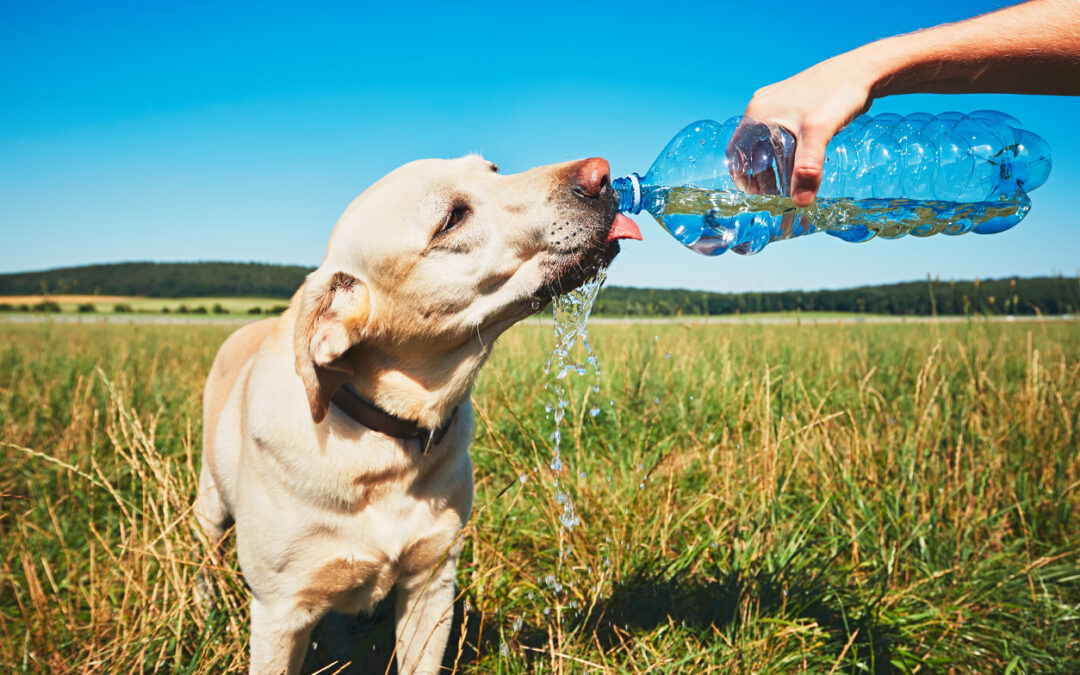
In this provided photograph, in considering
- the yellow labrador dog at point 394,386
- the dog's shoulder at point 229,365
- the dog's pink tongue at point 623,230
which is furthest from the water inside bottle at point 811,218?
the dog's shoulder at point 229,365

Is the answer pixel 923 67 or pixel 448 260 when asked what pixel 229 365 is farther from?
pixel 923 67

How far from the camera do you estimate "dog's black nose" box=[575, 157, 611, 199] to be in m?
2.02

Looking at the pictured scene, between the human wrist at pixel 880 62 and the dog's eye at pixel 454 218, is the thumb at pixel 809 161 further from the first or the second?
the dog's eye at pixel 454 218

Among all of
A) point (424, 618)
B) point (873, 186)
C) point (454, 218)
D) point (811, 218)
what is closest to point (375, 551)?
point (424, 618)

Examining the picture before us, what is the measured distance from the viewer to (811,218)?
2.33m

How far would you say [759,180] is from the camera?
182cm

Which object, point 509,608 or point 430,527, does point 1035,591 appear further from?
point 430,527

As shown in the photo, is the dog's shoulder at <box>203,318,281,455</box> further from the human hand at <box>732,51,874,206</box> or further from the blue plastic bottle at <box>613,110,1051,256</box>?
the human hand at <box>732,51,874,206</box>

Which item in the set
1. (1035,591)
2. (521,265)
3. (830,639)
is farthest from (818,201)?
(1035,591)

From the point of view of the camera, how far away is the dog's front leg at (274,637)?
2.02 metres

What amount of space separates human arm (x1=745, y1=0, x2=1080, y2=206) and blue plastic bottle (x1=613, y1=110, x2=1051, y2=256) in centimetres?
54

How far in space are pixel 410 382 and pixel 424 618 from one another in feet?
2.95

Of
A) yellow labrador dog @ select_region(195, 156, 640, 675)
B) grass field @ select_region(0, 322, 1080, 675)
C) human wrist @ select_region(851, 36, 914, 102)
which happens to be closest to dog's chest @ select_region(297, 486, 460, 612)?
yellow labrador dog @ select_region(195, 156, 640, 675)

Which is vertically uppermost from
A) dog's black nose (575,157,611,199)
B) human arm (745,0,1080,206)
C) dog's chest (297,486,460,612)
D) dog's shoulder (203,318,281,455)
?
human arm (745,0,1080,206)
